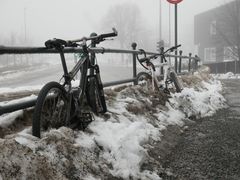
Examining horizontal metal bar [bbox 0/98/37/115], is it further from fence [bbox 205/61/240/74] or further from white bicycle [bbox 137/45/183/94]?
fence [bbox 205/61/240/74]

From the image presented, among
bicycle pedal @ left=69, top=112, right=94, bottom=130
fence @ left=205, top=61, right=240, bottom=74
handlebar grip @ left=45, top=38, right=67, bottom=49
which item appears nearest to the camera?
handlebar grip @ left=45, top=38, right=67, bottom=49

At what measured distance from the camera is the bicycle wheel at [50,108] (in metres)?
3.65

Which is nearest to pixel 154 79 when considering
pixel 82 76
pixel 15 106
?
pixel 82 76

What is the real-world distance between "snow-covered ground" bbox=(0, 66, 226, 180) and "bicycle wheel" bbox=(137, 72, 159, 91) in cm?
120

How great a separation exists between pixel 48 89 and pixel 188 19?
443 ft

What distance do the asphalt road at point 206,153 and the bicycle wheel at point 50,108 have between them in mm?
1299

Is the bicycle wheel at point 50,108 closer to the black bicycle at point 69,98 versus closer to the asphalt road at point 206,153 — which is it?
the black bicycle at point 69,98

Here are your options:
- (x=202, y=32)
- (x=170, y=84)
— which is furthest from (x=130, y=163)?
(x=202, y=32)

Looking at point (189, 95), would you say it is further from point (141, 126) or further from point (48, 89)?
point (48, 89)

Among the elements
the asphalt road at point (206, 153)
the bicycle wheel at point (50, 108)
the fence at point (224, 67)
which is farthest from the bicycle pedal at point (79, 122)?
the fence at point (224, 67)

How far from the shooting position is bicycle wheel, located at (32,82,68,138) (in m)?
Answer: 3.65

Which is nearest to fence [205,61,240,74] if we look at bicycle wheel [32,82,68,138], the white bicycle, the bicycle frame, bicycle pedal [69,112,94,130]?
the white bicycle

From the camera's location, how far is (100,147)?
4.18 m

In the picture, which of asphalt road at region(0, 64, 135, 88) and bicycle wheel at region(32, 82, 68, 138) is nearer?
bicycle wheel at region(32, 82, 68, 138)
